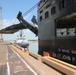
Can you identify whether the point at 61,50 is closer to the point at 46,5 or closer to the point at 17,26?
the point at 46,5

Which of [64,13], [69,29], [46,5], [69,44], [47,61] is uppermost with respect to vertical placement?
[46,5]

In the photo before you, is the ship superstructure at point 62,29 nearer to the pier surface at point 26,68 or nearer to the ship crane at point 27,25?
the pier surface at point 26,68

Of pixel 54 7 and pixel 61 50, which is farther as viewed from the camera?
pixel 54 7

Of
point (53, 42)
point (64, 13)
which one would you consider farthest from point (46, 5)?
point (64, 13)

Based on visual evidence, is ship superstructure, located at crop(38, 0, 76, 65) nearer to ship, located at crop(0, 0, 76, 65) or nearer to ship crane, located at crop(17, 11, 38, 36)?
ship, located at crop(0, 0, 76, 65)

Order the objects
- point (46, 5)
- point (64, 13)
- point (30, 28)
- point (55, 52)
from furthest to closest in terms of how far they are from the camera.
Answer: point (30, 28), point (46, 5), point (55, 52), point (64, 13)

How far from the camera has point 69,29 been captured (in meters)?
14.3

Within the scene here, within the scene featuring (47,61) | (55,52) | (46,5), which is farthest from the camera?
(46,5)

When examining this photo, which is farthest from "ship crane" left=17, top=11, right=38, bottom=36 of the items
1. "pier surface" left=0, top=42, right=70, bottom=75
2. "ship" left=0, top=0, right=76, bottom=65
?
"pier surface" left=0, top=42, right=70, bottom=75

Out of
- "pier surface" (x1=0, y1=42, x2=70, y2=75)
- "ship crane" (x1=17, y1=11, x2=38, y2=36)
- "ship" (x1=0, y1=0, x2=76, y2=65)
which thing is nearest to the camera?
"pier surface" (x1=0, y1=42, x2=70, y2=75)

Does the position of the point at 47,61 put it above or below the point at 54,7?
below

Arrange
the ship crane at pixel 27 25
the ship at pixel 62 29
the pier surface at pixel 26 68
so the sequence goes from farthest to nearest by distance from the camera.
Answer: the ship crane at pixel 27 25 < the ship at pixel 62 29 < the pier surface at pixel 26 68

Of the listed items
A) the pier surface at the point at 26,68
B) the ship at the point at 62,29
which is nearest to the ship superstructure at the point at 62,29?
the ship at the point at 62,29

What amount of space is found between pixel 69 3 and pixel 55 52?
14.1 feet
